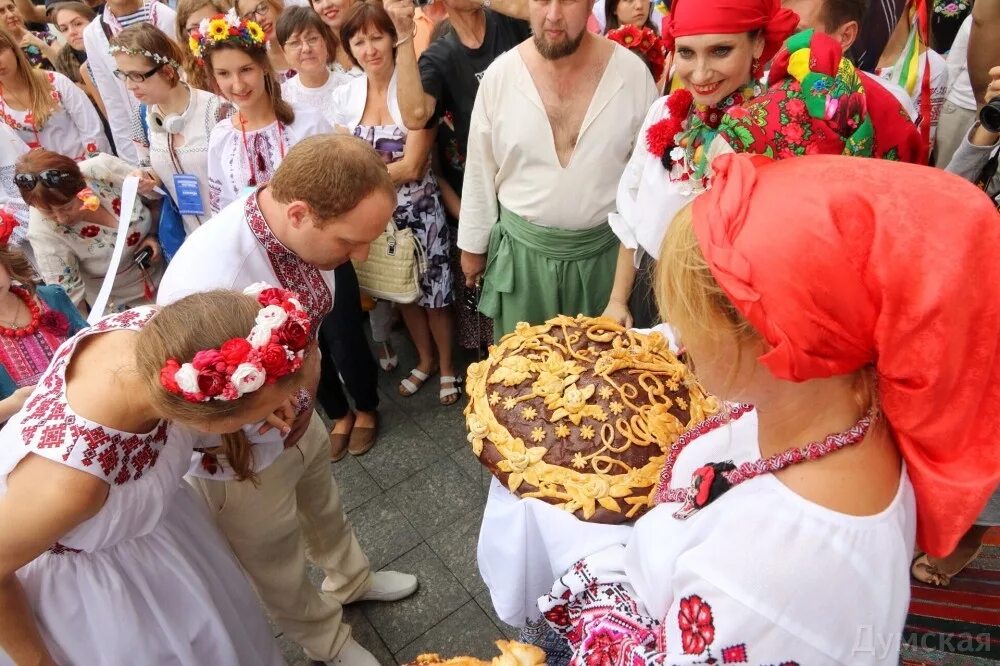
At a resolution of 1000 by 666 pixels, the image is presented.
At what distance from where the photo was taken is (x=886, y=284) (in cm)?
83

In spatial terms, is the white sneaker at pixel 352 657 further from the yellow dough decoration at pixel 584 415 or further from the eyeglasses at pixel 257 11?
the eyeglasses at pixel 257 11

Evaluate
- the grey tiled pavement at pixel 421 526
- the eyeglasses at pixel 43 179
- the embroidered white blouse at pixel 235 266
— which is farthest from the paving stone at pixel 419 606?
the eyeglasses at pixel 43 179

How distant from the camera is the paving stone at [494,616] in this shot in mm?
2490

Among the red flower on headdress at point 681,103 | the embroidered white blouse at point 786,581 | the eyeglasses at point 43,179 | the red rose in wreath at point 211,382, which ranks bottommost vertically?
the embroidered white blouse at point 786,581

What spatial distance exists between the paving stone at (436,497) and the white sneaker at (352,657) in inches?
24.3

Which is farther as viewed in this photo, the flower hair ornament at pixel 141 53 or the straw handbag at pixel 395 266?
the straw handbag at pixel 395 266

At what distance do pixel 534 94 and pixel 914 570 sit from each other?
2481 mm

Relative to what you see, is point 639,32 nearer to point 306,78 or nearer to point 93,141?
point 306,78

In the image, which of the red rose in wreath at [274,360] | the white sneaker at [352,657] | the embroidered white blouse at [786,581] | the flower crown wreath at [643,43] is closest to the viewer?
the embroidered white blouse at [786,581]

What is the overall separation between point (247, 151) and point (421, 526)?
6.77 feet

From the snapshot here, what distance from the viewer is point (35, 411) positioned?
4.42 ft

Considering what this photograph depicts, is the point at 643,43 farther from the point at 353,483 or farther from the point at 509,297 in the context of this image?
the point at 353,483

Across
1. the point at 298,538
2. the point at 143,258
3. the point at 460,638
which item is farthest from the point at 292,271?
the point at 143,258

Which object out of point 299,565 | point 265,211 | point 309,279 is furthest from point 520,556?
point 265,211
